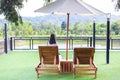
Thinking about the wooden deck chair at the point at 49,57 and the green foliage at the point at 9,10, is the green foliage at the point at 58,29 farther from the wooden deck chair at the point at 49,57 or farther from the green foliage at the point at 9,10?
the wooden deck chair at the point at 49,57

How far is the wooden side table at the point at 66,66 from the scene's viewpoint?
7.69 meters

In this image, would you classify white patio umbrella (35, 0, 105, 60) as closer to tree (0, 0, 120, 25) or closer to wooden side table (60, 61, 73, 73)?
tree (0, 0, 120, 25)

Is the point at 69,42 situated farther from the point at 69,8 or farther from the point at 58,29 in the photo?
→ the point at 69,8

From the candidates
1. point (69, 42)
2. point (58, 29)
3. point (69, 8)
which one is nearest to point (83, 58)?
point (69, 8)

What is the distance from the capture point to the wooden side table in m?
7.69

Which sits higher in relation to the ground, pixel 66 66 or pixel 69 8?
pixel 69 8

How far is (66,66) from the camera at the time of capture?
7.71m

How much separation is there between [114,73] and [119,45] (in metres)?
6.71

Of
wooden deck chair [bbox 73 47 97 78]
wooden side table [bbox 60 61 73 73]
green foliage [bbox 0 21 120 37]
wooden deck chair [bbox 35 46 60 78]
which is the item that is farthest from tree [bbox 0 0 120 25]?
green foliage [bbox 0 21 120 37]

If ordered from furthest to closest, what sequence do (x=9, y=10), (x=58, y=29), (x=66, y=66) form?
(x=58, y=29)
(x=9, y=10)
(x=66, y=66)

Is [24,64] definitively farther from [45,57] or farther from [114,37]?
[114,37]

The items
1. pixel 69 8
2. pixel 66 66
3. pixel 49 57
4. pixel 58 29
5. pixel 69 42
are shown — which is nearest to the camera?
pixel 69 8

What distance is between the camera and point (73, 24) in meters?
14.5

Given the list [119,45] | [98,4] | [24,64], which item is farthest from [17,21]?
[119,45]
